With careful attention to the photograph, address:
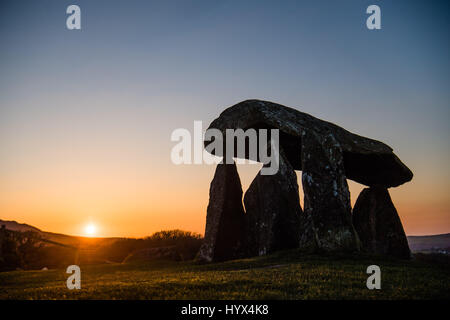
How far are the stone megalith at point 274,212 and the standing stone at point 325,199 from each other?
183 cm

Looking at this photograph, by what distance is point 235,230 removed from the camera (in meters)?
19.6

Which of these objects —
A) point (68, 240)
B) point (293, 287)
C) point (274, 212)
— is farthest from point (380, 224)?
point (68, 240)

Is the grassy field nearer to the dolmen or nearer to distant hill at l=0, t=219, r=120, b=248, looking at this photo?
the dolmen

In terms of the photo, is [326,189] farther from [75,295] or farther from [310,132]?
[75,295]

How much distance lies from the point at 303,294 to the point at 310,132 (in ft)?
31.7

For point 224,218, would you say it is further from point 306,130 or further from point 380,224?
point 380,224

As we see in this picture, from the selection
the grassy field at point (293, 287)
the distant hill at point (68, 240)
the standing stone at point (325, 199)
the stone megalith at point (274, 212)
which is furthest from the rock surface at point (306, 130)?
the distant hill at point (68, 240)

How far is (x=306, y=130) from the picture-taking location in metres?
16.2

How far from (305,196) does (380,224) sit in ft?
29.4

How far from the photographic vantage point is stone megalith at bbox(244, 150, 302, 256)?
17609mm

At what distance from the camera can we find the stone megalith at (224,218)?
736 inches

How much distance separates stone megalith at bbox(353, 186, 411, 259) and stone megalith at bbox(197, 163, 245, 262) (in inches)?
266

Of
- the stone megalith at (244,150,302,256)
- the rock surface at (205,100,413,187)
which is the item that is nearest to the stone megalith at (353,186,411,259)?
the rock surface at (205,100,413,187)
